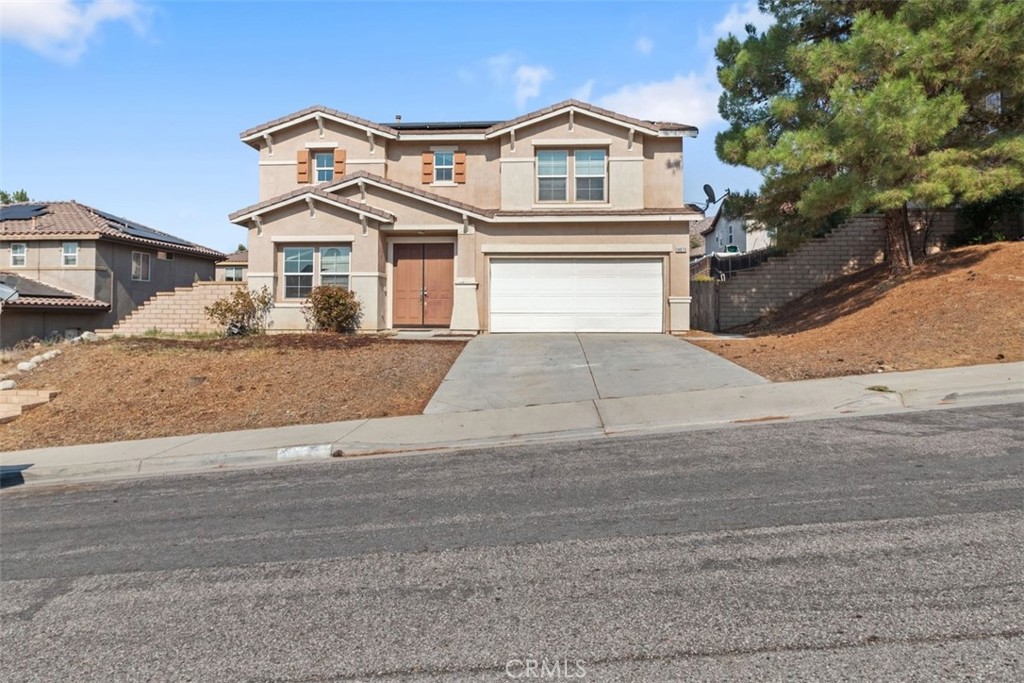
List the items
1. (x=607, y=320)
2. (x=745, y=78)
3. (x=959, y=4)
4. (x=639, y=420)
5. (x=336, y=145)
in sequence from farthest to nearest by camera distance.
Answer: (x=336, y=145) → (x=607, y=320) → (x=745, y=78) → (x=959, y=4) → (x=639, y=420)

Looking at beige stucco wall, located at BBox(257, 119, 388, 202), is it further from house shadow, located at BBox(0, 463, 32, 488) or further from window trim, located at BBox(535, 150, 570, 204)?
house shadow, located at BBox(0, 463, 32, 488)

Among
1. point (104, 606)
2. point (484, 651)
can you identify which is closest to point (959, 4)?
point (484, 651)

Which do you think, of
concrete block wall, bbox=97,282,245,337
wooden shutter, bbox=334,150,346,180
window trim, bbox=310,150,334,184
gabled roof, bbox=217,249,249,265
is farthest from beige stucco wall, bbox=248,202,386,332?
gabled roof, bbox=217,249,249,265

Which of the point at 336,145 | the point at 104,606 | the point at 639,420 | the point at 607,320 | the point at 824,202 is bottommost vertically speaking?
the point at 104,606

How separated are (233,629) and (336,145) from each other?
65.0 ft

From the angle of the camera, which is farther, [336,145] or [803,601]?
[336,145]

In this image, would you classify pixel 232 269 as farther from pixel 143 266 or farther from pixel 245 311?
pixel 245 311

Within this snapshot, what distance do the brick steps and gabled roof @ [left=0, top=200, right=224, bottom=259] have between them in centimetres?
1653

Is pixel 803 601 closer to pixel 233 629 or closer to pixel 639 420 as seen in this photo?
pixel 233 629

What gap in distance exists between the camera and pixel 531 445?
330 inches

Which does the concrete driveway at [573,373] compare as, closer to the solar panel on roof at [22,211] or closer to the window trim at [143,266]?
the window trim at [143,266]

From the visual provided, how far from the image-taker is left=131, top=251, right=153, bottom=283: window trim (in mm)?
29297
